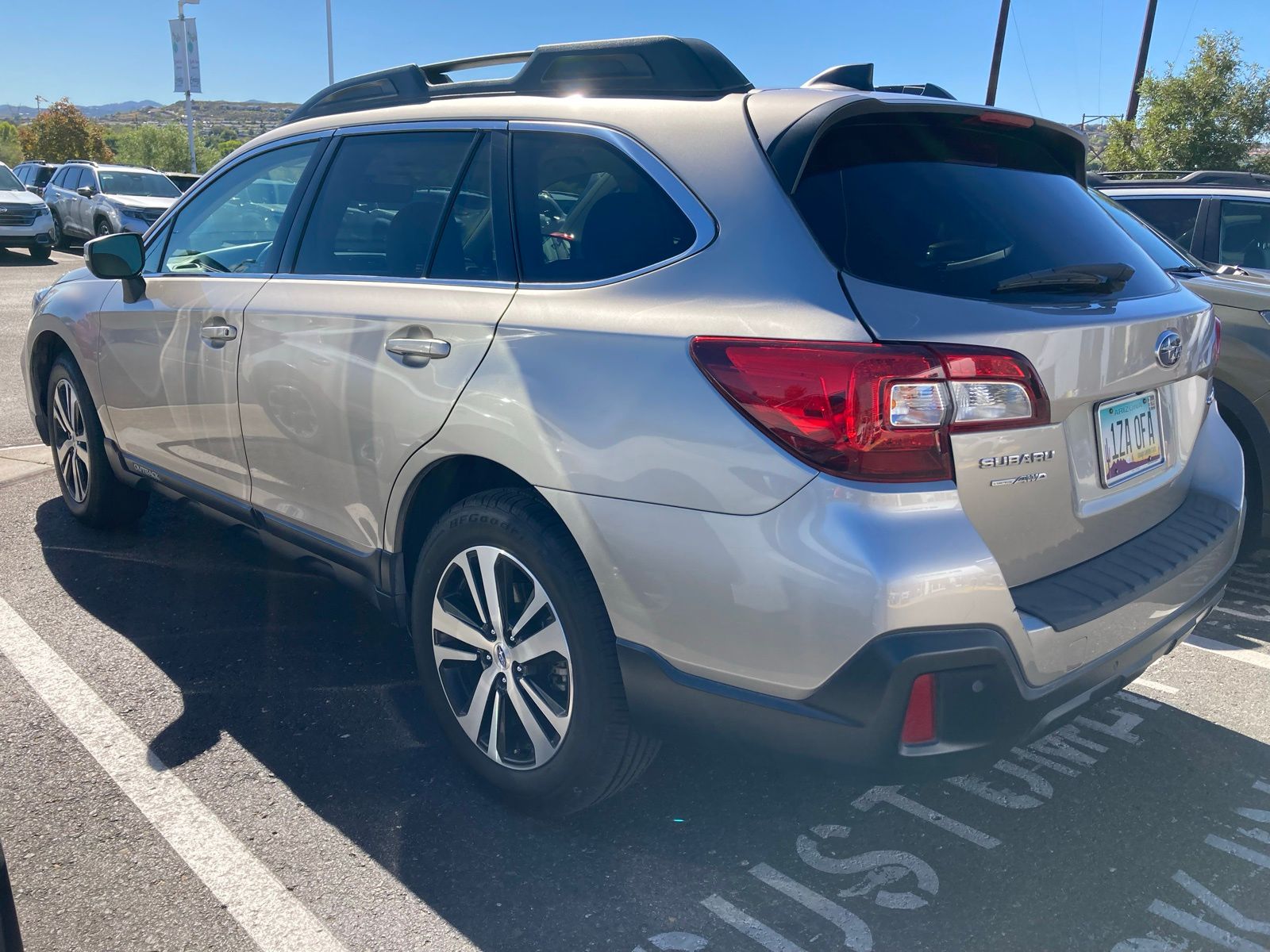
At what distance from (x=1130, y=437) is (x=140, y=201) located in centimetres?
2101

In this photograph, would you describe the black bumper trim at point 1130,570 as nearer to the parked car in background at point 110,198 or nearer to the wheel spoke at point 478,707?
the wheel spoke at point 478,707

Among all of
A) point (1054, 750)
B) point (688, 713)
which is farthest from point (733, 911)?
point (1054, 750)

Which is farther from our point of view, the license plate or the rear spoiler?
the license plate

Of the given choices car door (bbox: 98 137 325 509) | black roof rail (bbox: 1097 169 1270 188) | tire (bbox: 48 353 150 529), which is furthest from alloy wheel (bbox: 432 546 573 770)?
black roof rail (bbox: 1097 169 1270 188)

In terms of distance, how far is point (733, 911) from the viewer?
242cm

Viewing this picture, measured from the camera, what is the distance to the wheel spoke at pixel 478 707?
9.14ft

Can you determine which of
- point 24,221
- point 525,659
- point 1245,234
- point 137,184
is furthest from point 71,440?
point 137,184

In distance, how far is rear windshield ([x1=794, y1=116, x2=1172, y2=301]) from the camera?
2221mm

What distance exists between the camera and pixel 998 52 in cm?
2281

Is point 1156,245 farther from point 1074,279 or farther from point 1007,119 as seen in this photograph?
point 1074,279

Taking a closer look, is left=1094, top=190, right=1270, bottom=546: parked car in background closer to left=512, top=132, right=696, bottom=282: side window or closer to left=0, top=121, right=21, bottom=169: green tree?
left=512, top=132, right=696, bottom=282: side window

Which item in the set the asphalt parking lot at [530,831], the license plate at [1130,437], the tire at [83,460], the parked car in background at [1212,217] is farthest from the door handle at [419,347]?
the parked car in background at [1212,217]

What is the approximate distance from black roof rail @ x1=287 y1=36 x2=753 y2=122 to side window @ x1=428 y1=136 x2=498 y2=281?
23cm

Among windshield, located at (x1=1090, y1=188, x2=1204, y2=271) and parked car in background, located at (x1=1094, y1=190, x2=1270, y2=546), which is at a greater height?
windshield, located at (x1=1090, y1=188, x2=1204, y2=271)
